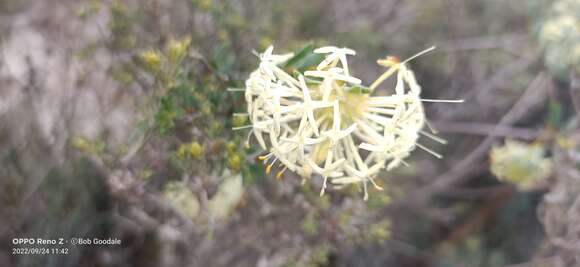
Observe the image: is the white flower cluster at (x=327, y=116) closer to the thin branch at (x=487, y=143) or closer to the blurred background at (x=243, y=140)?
the blurred background at (x=243, y=140)

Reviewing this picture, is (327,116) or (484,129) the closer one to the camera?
(327,116)

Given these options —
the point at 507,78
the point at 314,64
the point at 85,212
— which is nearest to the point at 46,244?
the point at 85,212

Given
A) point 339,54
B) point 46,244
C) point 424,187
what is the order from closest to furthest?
point 339,54 → point 46,244 → point 424,187

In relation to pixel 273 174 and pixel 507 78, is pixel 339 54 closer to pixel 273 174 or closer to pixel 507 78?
pixel 273 174
